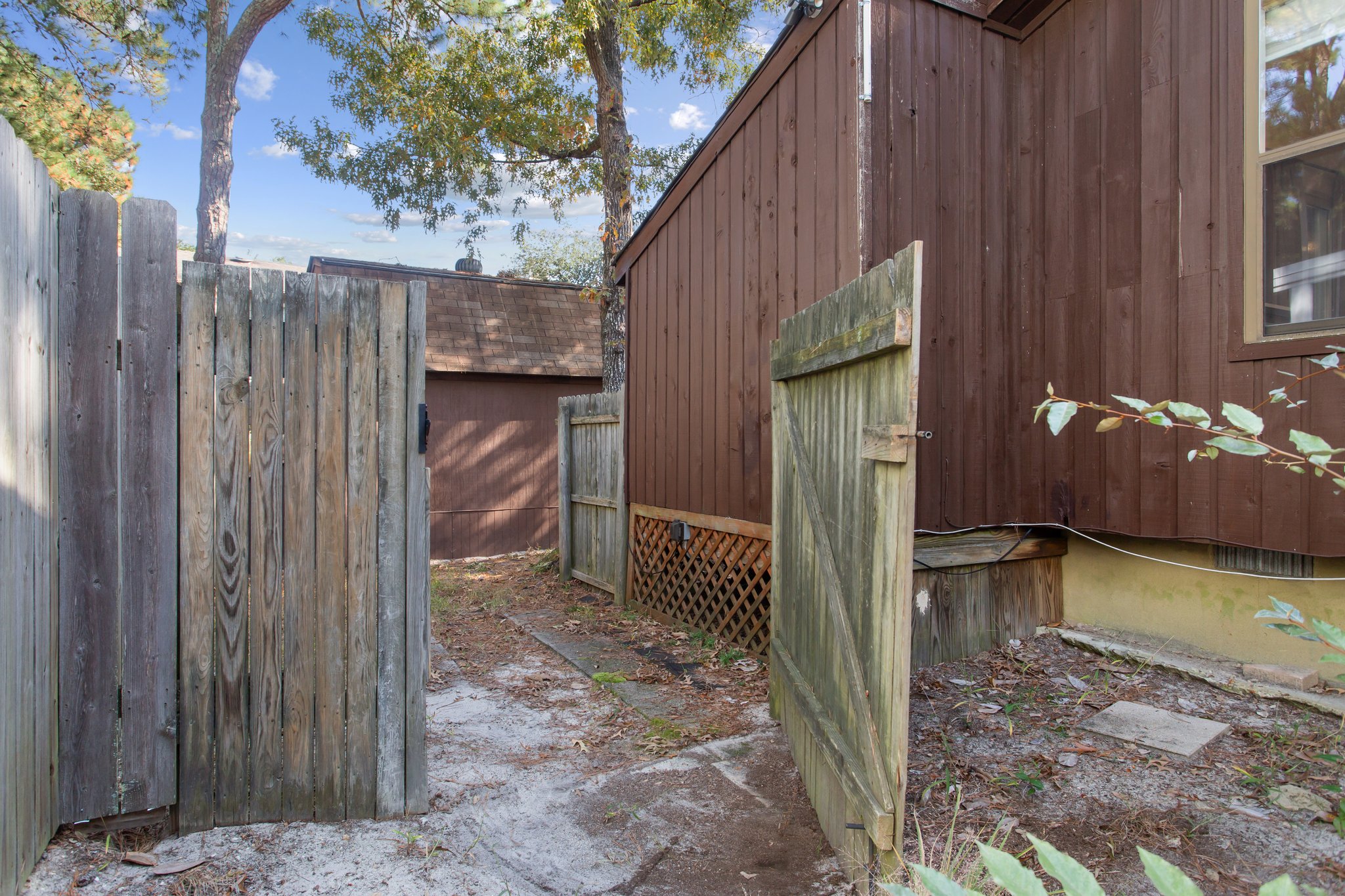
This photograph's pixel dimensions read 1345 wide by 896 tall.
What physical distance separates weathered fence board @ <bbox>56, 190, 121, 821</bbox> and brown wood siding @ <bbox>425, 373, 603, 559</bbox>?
7.76 meters

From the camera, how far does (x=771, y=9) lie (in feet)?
37.3

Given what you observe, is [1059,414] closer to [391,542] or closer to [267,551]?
[391,542]

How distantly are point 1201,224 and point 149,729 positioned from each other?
4.90 meters

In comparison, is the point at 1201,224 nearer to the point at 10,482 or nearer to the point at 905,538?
the point at 905,538

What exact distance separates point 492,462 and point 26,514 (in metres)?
8.61

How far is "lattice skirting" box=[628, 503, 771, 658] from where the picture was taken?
546 cm

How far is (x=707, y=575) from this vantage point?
20.0 feet

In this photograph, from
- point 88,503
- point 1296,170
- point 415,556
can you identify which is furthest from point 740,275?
point 88,503

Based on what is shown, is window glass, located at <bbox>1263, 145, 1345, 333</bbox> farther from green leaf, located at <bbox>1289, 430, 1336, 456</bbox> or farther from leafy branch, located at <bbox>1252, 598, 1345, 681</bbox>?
green leaf, located at <bbox>1289, 430, 1336, 456</bbox>

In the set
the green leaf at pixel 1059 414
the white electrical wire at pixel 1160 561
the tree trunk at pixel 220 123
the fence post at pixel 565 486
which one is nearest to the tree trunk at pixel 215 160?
the tree trunk at pixel 220 123

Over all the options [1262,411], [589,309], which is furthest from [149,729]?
[589,309]

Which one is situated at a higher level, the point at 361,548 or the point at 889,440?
the point at 889,440

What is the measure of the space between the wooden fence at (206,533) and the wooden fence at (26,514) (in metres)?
0.01

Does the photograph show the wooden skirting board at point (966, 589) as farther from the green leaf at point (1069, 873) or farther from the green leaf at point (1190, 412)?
the green leaf at point (1069, 873)
